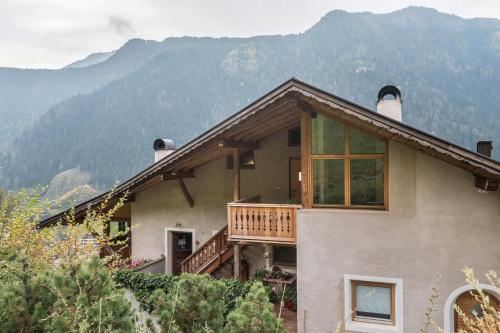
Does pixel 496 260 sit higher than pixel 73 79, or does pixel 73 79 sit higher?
pixel 73 79

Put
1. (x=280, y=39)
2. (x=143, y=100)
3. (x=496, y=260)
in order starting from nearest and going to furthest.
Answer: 1. (x=496, y=260)
2. (x=143, y=100)
3. (x=280, y=39)

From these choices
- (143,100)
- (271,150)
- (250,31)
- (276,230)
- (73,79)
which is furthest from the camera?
(73,79)

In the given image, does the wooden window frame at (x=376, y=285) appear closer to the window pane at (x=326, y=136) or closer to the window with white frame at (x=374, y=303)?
the window with white frame at (x=374, y=303)

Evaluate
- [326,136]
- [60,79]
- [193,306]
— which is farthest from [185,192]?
[60,79]

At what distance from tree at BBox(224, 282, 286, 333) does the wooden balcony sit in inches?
238

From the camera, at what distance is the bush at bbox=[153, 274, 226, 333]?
14.0 feet

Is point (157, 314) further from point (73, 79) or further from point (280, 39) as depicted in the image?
point (73, 79)

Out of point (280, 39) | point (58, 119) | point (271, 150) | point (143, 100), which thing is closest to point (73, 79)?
point (58, 119)

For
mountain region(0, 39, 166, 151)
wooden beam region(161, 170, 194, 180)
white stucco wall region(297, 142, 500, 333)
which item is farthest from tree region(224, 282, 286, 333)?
mountain region(0, 39, 166, 151)

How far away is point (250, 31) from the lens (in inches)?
5871

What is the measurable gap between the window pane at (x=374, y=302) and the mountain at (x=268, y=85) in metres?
68.3

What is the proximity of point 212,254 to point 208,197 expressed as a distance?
2.07 m

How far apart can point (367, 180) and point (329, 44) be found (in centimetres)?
10869

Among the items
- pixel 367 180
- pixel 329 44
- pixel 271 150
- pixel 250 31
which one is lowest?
pixel 367 180
